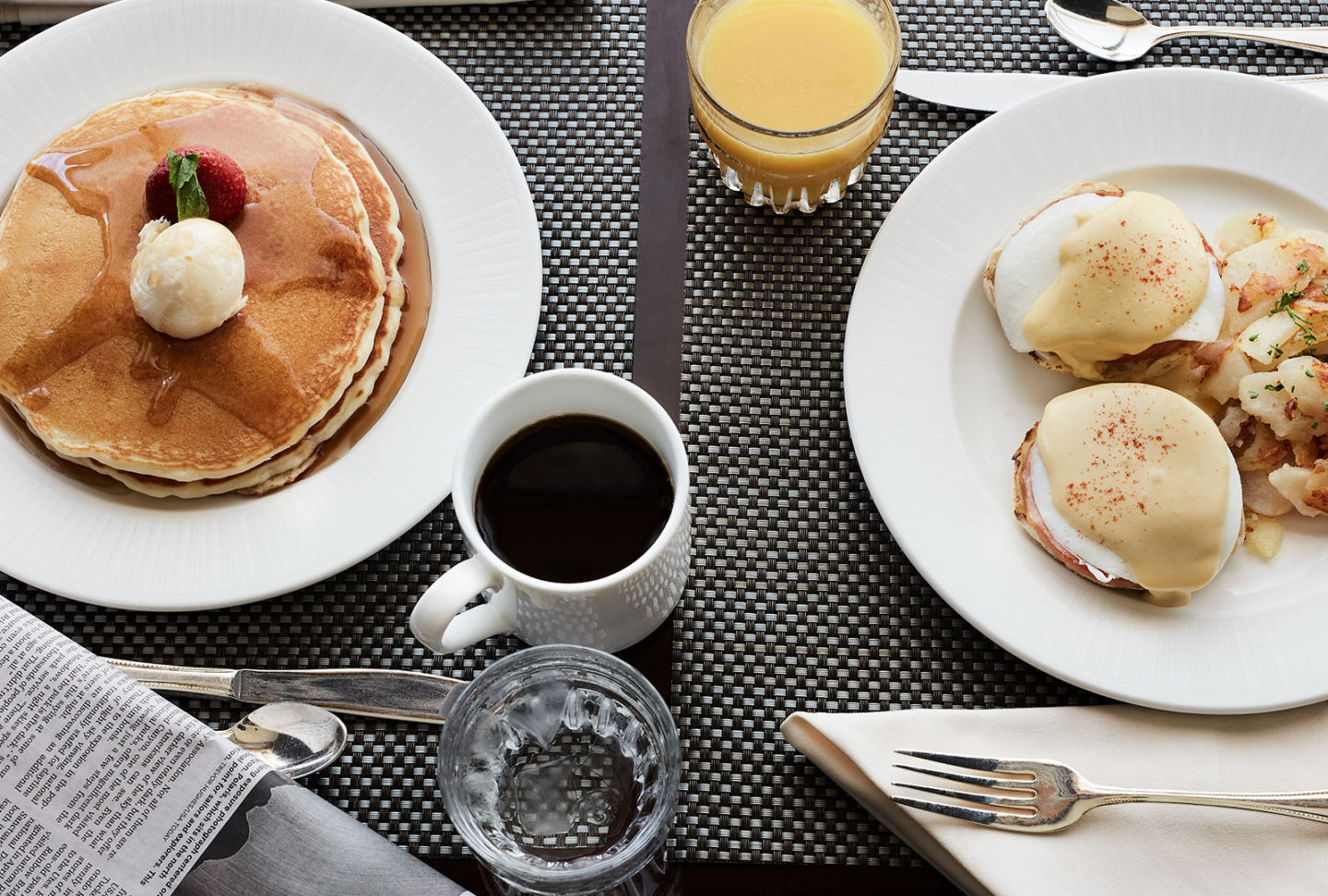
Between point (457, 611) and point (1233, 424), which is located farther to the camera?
point (1233, 424)

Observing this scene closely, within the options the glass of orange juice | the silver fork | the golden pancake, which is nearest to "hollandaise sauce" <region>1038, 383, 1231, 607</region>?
the silver fork

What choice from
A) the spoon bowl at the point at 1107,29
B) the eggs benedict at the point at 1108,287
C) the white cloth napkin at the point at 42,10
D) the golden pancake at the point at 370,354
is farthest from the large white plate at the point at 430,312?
the spoon bowl at the point at 1107,29

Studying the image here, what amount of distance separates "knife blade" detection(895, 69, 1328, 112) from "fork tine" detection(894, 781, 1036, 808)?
0.89 metres

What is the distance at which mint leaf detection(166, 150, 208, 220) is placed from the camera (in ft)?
4.11

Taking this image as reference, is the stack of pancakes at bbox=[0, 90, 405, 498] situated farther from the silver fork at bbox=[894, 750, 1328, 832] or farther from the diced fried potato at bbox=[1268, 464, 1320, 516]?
the diced fried potato at bbox=[1268, 464, 1320, 516]

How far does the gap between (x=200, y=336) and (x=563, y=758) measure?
648mm

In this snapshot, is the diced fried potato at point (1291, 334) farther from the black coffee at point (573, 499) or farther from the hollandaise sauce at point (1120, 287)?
the black coffee at point (573, 499)

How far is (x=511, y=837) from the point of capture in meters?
1.18

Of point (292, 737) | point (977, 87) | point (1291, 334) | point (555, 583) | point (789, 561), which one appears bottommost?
point (292, 737)

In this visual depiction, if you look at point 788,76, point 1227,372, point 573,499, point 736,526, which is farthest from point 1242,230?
point 573,499

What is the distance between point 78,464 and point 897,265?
3.39ft

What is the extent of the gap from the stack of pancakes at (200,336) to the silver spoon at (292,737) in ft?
0.87

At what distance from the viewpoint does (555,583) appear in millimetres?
1134

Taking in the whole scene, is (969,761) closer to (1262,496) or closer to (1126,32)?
(1262,496)
